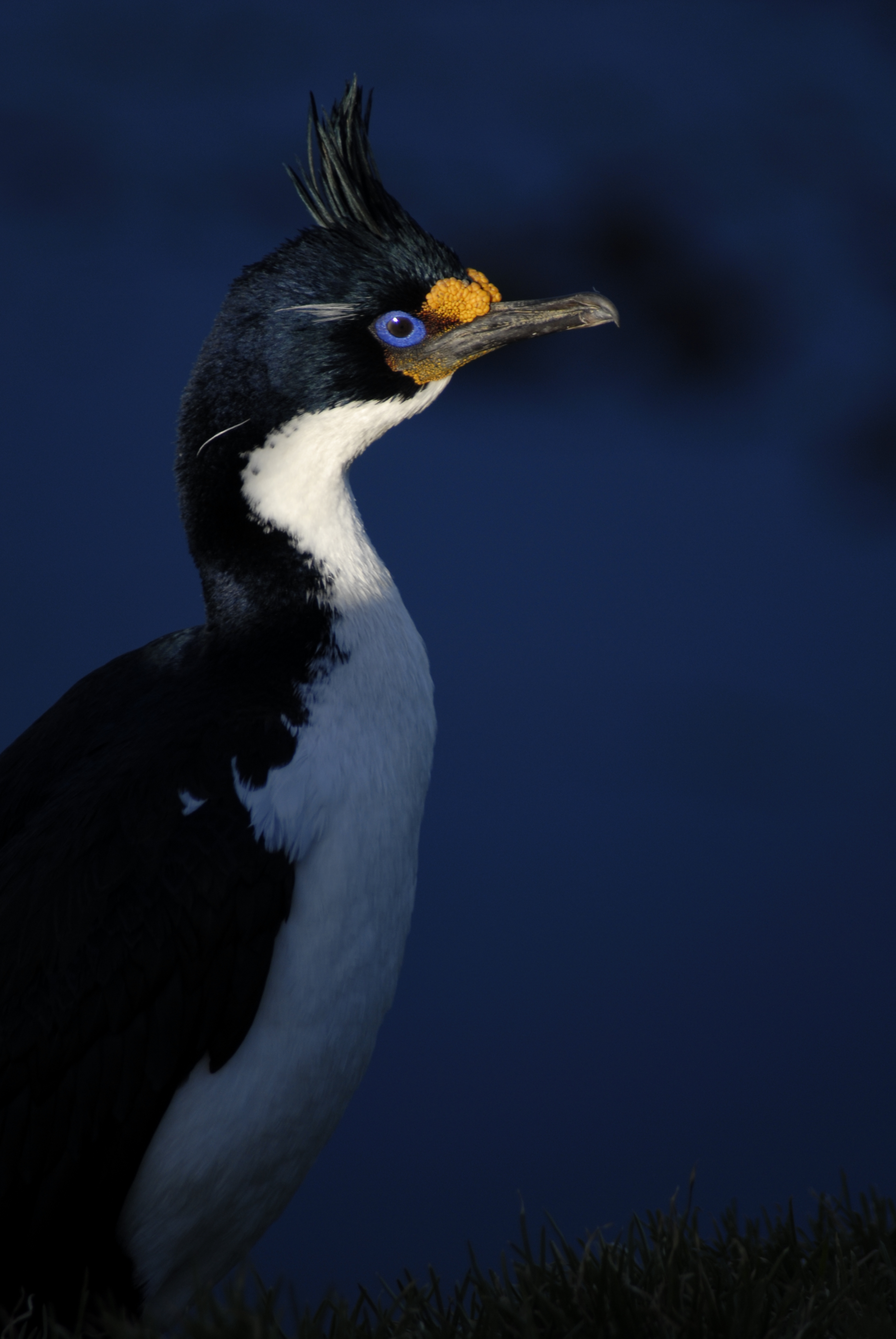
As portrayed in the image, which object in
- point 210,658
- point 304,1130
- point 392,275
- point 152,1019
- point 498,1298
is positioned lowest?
point 498,1298

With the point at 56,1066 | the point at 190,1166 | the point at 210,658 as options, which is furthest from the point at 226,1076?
the point at 210,658

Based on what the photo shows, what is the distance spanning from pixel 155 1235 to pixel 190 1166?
0.14m

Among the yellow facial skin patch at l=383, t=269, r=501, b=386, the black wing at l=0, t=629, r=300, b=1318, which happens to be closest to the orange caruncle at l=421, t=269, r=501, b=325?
the yellow facial skin patch at l=383, t=269, r=501, b=386

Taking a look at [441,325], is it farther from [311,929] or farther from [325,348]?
[311,929]

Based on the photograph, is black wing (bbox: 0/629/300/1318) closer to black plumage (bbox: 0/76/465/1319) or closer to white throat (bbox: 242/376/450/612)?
black plumage (bbox: 0/76/465/1319)

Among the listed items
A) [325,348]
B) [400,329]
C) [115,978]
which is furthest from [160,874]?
[400,329]

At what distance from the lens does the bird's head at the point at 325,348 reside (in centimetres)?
189

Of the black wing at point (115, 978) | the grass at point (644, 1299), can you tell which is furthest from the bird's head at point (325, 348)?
the grass at point (644, 1299)

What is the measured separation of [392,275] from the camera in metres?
1.97

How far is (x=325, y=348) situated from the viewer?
1.89 m

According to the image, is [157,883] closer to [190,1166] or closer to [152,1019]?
[152,1019]

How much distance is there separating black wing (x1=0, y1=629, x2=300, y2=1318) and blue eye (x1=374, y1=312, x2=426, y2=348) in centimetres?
72

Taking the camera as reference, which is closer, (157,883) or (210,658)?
(157,883)

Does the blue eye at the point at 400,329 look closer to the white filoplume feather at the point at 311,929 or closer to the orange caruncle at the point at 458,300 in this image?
the orange caruncle at the point at 458,300
